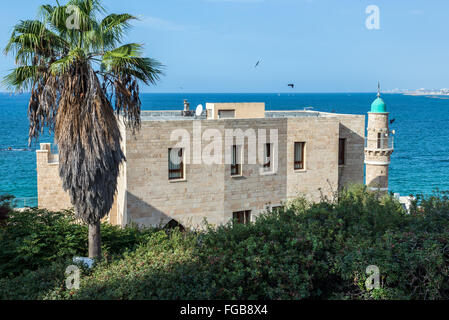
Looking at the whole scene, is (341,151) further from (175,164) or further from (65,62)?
(65,62)

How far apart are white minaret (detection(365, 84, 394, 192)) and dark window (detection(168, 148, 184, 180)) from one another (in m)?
15.5

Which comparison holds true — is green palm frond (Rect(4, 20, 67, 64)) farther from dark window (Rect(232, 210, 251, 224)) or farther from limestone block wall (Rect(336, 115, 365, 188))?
limestone block wall (Rect(336, 115, 365, 188))

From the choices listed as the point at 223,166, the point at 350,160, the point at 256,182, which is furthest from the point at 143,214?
the point at 350,160

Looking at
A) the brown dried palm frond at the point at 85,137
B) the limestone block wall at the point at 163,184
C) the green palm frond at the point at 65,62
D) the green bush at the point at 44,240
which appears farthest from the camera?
the limestone block wall at the point at 163,184

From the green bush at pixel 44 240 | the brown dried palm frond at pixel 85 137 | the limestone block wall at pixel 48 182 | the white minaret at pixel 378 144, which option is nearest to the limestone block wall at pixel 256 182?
the green bush at pixel 44 240

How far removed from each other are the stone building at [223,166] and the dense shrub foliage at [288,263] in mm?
7193

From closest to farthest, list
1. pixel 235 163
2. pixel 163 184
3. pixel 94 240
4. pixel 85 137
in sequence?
pixel 85 137, pixel 94 240, pixel 163 184, pixel 235 163

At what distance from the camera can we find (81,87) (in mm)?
12375

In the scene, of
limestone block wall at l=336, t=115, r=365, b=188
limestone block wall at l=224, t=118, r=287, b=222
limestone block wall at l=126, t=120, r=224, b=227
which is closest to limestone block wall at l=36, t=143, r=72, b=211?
limestone block wall at l=126, t=120, r=224, b=227

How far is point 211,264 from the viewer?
10.7 meters

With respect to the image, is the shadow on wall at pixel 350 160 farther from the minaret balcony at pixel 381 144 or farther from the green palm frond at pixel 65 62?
the green palm frond at pixel 65 62

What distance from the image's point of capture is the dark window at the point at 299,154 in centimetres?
2389

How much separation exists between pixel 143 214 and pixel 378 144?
59.9 feet
